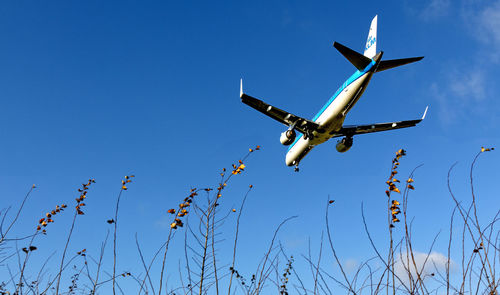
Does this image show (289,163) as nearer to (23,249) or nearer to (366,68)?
(366,68)

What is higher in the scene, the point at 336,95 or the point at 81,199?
the point at 336,95

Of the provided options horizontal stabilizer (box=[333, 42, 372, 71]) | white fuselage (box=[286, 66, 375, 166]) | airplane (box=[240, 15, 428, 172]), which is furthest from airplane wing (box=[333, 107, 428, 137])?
horizontal stabilizer (box=[333, 42, 372, 71])

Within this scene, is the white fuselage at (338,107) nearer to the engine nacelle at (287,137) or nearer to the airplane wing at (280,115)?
the airplane wing at (280,115)

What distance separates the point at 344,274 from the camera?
370 cm

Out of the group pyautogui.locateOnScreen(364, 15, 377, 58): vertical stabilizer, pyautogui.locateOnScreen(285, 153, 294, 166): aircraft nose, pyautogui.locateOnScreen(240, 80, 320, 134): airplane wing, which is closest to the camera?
pyautogui.locateOnScreen(240, 80, 320, 134): airplane wing

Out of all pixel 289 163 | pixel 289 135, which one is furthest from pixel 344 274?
pixel 289 163

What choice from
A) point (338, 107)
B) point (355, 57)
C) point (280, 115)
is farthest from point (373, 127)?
point (355, 57)

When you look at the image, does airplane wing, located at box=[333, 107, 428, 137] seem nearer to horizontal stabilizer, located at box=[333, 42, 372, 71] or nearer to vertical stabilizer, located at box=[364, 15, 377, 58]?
vertical stabilizer, located at box=[364, 15, 377, 58]

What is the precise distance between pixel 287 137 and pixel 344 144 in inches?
210

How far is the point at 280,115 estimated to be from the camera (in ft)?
101

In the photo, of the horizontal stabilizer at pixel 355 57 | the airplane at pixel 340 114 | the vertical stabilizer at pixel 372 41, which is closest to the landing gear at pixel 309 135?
the airplane at pixel 340 114

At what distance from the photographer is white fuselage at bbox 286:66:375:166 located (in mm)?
26156

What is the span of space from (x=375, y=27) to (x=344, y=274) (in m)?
33.2

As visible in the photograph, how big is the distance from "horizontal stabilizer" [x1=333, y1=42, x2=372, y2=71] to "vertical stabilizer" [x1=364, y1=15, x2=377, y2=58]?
462cm
